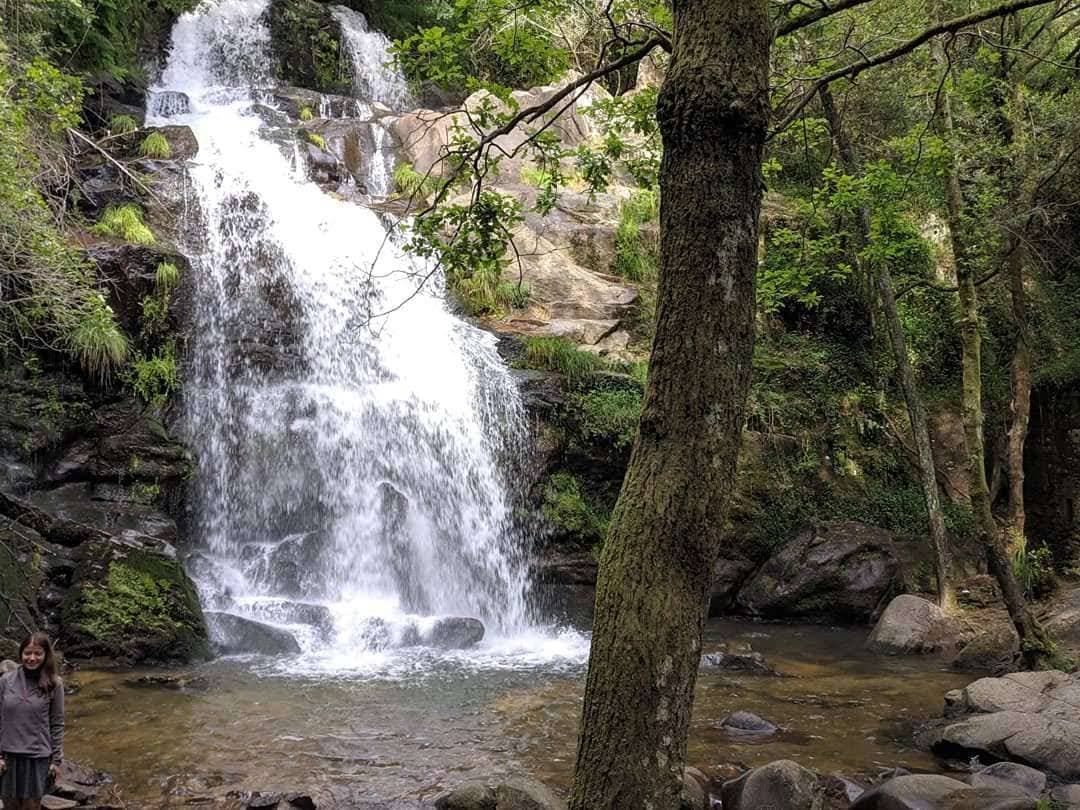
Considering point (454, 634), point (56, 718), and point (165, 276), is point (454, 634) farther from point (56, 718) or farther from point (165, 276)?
point (165, 276)

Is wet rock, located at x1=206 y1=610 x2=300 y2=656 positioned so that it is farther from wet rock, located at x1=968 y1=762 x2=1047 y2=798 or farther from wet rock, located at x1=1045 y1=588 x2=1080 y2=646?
wet rock, located at x1=1045 y1=588 x2=1080 y2=646

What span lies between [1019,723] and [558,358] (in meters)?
8.73

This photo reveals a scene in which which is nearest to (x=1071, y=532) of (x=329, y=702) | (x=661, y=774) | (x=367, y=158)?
(x=329, y=702)

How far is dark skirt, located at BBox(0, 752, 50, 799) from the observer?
461 centimetres

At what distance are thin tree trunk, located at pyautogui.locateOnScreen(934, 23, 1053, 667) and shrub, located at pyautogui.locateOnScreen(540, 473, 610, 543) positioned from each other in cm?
503

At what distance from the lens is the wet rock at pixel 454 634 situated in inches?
403

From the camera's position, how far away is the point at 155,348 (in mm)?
11969

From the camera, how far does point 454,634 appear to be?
10.3 meters

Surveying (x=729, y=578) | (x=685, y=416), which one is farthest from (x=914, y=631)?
(x=685, y=416)

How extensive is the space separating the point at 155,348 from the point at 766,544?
9.41 metres

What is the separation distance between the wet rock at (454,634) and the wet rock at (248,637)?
5.10 feet

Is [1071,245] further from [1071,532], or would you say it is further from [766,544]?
[766,544]

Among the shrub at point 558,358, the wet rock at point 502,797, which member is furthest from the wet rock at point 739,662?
the shrub at point 558,358

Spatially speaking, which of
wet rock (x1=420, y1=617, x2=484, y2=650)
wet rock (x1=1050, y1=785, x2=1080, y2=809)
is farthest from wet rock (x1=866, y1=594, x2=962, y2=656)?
wet rock (x1=1050, y1=785, x2=1080, y2=809)
